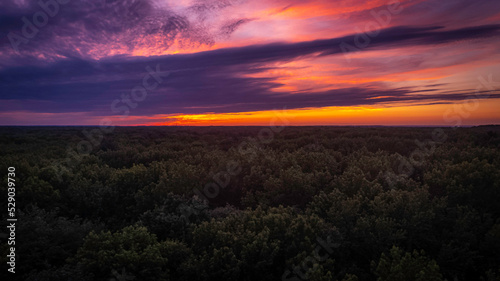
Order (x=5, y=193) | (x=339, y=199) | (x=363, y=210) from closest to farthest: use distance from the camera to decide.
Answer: (x=363, y=210) < (x=339, y=199) < (x=5, y=193)

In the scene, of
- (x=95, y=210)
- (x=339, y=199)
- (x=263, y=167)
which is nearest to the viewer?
(x=339, y=199)

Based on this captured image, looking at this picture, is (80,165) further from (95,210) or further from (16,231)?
(16,231)

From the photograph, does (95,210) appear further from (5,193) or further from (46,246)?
(46,246)

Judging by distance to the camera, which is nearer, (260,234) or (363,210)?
(260,234)

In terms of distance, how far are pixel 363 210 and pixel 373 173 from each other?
4.23 m

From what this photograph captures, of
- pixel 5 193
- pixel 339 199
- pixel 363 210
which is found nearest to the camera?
pixel 363 210

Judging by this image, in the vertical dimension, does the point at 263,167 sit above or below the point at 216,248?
above

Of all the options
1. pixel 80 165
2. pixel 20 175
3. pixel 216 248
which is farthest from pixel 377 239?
pixel 80 165

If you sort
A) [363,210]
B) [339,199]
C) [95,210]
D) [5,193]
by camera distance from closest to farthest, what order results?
[363,210] < [339,199] < [5,193] < [95,210]

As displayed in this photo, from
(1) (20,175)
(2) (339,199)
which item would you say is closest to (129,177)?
(1) (20,175)

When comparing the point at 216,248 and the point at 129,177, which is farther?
the point at 129,177

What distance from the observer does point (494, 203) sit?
8727mm

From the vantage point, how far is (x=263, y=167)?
45.0 feet

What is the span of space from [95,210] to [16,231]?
3.38 meters
